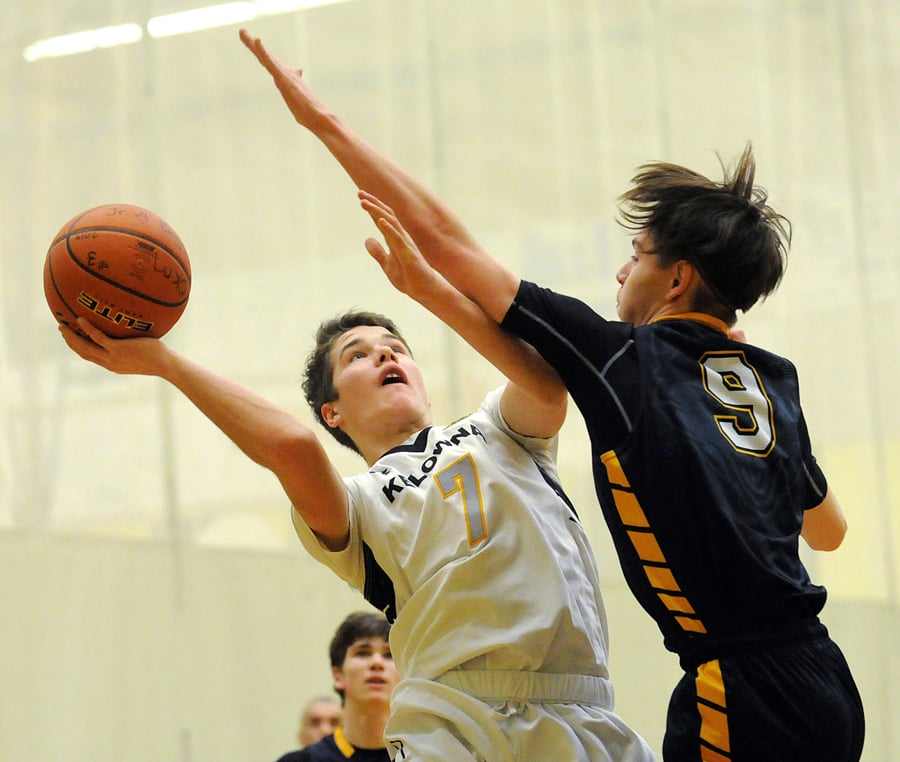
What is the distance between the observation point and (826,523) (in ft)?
10.1

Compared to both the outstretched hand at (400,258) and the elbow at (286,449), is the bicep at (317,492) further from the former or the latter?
the outstretched hand at (400,258)

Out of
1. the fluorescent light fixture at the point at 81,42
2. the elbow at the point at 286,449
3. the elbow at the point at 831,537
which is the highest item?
the fluorescent light fixture at the point at 81,42

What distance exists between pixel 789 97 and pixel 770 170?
1.66 ft

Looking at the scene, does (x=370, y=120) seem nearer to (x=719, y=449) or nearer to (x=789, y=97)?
(x=789, y=97)

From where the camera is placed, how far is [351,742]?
4.79m

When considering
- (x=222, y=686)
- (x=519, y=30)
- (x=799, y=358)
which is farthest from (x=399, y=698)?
(x=519, y=30)

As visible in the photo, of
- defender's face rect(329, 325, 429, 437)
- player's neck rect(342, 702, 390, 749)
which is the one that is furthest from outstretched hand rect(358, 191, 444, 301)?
player's neck rect(342, 702, 390, 749)

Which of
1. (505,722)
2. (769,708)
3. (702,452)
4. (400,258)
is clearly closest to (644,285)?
(702,452)

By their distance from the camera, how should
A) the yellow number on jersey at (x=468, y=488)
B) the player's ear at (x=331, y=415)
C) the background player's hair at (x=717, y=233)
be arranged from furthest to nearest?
the player's ear at (x=331, y=415) < the yellow number on jersey at (x=468, y=488) < the background player's hair at (x=717, y=233)

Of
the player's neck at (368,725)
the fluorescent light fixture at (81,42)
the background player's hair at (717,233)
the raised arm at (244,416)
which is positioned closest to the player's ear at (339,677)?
the player's neck at (368,725)

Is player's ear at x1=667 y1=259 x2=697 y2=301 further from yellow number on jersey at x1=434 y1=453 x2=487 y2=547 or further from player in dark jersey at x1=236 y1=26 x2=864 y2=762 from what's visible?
yellow number on jersey at x1=434 y1=453 x2=487 y2=547

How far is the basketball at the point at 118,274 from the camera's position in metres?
2.86

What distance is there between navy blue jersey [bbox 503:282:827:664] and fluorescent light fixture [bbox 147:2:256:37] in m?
5.90

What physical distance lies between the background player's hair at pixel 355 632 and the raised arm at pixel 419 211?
2669 millimetres
